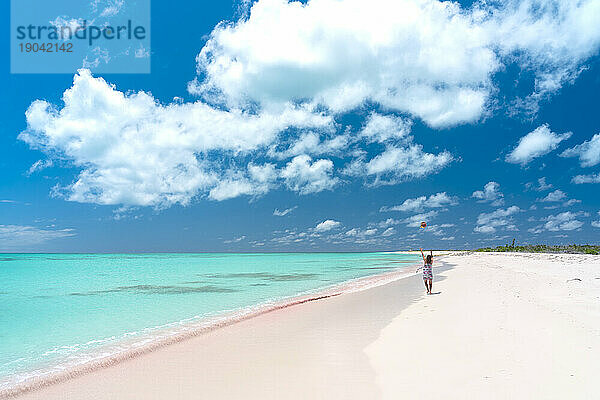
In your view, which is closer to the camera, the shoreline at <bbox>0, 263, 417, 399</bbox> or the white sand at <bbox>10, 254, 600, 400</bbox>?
the white sand at <bbox>10, 254, 600, 400</bbox>

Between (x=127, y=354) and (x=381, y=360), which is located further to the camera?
(x=127, y=354)

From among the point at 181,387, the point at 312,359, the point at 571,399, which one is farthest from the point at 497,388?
the point at 181,387

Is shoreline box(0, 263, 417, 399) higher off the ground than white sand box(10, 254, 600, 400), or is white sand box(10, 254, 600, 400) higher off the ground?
white sand box(10, 254, 600, 400)

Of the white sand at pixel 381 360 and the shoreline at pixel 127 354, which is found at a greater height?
the white sand at pixel 381 360

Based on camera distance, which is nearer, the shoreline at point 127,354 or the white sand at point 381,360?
Answer: the white sand at point 381,360

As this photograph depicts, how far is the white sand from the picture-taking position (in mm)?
6402

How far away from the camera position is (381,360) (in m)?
7.93

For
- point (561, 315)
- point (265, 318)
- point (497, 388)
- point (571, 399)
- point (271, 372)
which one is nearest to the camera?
point (571, 399)

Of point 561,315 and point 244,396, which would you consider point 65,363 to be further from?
point 561,315

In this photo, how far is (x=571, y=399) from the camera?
565 cm

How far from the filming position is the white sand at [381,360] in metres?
6.40

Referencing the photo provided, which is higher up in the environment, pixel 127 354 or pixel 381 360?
pixel 381 360

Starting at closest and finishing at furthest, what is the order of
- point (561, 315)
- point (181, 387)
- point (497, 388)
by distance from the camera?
1. point (497, 388)
2. point (181, 387)
3. point (561, 315)

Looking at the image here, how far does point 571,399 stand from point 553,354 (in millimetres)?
2328
